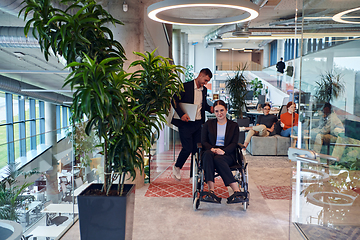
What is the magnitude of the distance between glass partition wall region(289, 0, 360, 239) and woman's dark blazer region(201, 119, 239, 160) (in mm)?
1363

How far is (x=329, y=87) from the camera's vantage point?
6.48 feet

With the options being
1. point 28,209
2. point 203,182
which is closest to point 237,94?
point 203,182

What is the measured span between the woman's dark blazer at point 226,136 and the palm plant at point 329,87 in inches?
68.5

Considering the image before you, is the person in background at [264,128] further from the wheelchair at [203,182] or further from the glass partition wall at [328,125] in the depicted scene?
the glass partition wall at [328,125]

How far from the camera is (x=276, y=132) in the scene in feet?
22.9

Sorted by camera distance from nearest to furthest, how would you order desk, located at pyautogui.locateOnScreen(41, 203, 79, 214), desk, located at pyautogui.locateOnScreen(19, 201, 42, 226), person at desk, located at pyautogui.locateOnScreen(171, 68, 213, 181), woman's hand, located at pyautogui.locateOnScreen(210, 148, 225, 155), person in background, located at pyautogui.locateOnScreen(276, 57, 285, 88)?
1. desk, located at pyautogui.locateOnScreen(19, 201, 42, 226)
2. desk, located at pyautogui.locateOnScreen(41, 203, 79, 214)
3. woman's hand, located at pyautogui.locateOnScreen(210, 148, 225, 155)
4. person at desk, located at pyautogui.locateOnScreen(171, 68, 213, 181)
5. person in background, located at pyautogui.locateOnScreen(276, 57, 285, 88)

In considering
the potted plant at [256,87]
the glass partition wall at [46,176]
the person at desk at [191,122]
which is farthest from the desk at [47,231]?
the potted plant at [256,87]

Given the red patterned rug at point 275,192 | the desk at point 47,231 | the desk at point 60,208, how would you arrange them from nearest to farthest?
the desk at point 47,231 → the desk at point 60,208 → the red patterned rug at point 275,192

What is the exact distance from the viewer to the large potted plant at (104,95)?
1.83m

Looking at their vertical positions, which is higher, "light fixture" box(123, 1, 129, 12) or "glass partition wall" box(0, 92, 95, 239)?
"light fixture" box(123, 1, 129, 12)

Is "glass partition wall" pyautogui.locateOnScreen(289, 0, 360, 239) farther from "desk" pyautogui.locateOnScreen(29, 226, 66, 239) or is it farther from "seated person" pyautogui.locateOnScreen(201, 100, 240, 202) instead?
"desk" pyautogui.locateOnScreen(29, 226, 66, 239)

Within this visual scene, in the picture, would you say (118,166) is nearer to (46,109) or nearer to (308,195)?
(308,195)

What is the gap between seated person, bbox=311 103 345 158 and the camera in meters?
1.85

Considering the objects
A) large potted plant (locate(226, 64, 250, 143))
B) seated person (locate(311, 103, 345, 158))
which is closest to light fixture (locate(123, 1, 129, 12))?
seated person (locate(311, 103, 345, 158))
